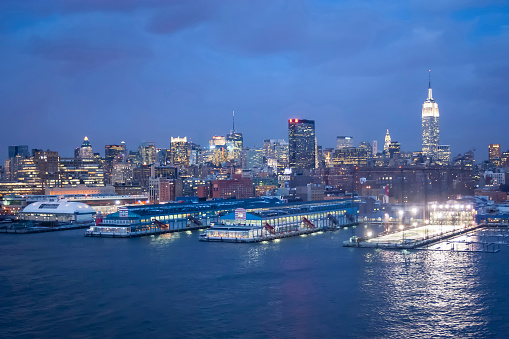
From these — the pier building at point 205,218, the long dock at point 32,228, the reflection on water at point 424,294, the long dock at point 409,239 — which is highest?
the pier building at point 205,218

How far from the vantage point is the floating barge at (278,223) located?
39.2m

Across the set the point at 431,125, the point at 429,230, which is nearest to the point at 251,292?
the point at 429,230

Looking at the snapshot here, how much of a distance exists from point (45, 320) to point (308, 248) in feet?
59.2

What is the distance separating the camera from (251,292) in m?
23.5

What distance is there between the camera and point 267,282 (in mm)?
25266

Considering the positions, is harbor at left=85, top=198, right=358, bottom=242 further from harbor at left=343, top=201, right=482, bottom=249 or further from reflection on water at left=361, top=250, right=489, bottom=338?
reflection on water at left=361, top=250, right=489, bottom=338

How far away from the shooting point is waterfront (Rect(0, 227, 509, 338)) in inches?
753

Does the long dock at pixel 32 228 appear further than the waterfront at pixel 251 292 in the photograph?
Yes

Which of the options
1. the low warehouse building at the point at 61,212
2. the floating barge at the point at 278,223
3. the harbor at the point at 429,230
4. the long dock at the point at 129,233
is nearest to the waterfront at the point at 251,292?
the harbor at the point at 429,230

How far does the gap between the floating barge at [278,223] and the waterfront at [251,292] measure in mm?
3597

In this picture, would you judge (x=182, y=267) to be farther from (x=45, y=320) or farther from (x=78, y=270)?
(x=45, y=320)

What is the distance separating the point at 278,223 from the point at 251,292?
19.1 metres

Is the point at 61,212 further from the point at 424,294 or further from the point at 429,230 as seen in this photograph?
the point at 424,294

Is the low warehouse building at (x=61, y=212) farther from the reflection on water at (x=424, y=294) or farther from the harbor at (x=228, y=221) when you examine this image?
the reflection on water at (x=424, y=294)
